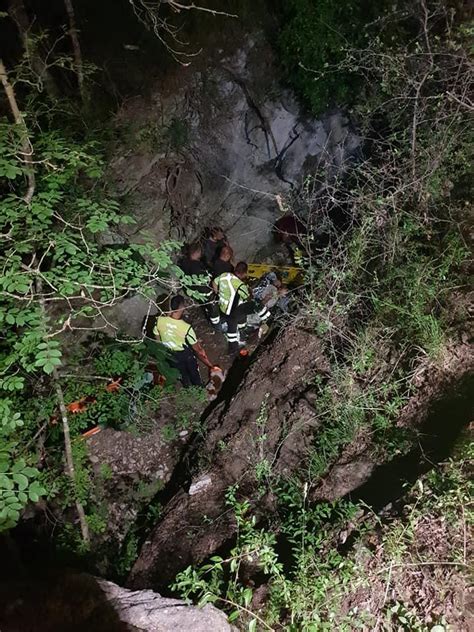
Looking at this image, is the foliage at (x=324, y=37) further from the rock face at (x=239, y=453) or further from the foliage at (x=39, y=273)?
the foliage at (x=39, y=273)

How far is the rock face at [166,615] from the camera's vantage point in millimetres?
3008

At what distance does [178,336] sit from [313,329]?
6.27ft

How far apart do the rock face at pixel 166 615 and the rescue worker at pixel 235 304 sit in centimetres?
458

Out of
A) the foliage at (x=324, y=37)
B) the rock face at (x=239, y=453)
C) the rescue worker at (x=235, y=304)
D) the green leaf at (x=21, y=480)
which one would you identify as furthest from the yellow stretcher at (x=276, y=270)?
the green leaf at (x=21, y=480)

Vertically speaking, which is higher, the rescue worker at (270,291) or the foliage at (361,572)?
the foliage at (361,572)

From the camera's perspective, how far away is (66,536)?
531cm

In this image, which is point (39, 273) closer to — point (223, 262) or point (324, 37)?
point (223, 262)

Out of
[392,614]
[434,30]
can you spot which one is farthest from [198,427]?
[434,30]

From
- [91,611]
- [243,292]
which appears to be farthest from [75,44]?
[91,611]

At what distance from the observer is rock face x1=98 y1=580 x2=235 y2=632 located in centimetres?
301

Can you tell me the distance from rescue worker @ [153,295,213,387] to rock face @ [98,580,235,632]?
11.1ft

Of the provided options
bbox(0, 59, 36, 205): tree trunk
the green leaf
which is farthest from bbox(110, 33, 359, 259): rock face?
the green leaf

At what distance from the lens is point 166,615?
310 cm

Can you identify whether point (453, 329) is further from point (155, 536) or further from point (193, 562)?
point (155, 536)
